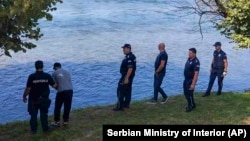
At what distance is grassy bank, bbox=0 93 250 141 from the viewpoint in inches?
487

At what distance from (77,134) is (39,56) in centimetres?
2432

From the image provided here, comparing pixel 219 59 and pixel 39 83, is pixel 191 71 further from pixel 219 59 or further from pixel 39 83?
pixel 39 83

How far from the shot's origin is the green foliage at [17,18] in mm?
9930

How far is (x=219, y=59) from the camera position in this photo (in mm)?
15992

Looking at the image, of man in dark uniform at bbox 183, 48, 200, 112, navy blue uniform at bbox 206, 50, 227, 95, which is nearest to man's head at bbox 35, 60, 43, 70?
man in dark uniform at bbox 183, 48, 200, 112

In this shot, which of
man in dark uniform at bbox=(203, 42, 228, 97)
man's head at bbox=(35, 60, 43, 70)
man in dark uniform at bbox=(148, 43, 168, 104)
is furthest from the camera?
man in dark uniform at bbox=(203, 42, 228, 97)

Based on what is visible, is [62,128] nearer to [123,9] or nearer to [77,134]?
[77,134]

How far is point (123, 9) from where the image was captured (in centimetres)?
4984

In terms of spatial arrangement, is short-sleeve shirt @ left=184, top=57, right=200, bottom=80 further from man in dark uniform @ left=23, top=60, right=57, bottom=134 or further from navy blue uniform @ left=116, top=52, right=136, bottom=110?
man in dark uniform @ left=23, top=60, right=57, bottom=134

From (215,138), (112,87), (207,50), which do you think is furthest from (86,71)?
(215,138)

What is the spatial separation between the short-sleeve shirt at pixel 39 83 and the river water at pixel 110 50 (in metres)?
11.2

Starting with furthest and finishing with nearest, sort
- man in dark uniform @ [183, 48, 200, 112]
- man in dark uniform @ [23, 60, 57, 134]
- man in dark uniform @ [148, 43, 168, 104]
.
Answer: man in dark uniform @ [148, 43, 168, 104], man in dark uniform @ [183, 48, 200, 112], man in dark uniform @ [23, 60, 57, 134]

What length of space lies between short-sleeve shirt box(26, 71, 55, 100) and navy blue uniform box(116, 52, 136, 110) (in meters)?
2.56

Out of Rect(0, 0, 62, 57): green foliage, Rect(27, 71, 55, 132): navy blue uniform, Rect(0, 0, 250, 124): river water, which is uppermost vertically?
Rect(0, 0, 62, 57): green foliage
